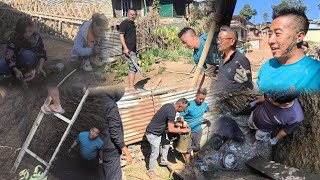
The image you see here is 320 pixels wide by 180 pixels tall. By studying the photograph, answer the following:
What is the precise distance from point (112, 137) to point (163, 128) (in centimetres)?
28

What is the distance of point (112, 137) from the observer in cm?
151

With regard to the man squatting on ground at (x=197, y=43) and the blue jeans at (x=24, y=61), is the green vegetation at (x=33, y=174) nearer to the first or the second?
the blue jeans at (x=24, y=61)

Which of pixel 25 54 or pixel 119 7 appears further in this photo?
pixel 25 54

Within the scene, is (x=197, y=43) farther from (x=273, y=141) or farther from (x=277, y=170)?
(x=277, y=170)

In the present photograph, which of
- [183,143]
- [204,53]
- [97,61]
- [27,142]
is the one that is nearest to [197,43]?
[204,53]

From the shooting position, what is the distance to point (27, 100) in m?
1.39

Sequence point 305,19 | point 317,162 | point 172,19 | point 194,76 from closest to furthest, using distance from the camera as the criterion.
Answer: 1. point 305,19
2. point 172,19
3. point 194,76
4. point 317,162

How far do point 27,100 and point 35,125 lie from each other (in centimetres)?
14

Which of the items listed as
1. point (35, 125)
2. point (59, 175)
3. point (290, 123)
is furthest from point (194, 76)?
point (59, 175)

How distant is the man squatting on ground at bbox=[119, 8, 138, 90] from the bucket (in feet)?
1.38

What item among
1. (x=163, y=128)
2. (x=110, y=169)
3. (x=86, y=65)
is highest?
(x=86, y=65)

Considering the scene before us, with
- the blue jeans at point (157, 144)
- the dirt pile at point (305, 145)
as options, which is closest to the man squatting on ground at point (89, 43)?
the blue jeans at point (157, 144)

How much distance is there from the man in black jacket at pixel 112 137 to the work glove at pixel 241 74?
0.46 metres

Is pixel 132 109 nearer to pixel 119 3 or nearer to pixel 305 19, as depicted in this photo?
pixel 119 3
